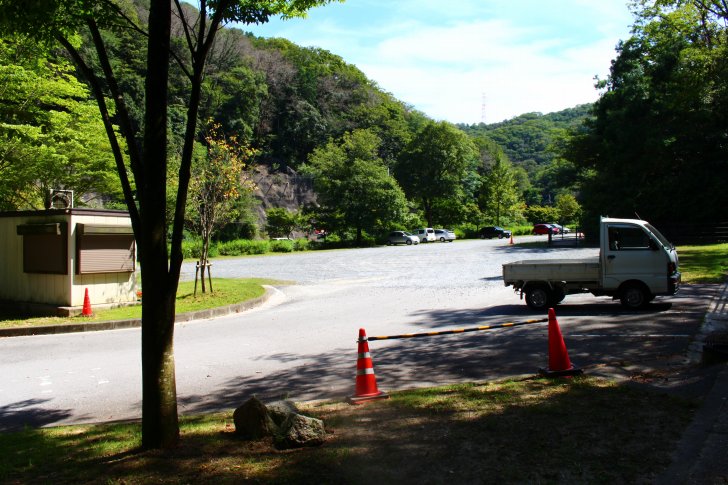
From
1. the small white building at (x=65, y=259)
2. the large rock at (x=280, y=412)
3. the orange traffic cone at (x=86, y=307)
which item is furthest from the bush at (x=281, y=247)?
the large rock at (x=280, y=412)

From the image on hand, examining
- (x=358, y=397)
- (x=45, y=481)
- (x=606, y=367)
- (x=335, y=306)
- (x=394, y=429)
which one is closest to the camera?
(x=45, y=481)

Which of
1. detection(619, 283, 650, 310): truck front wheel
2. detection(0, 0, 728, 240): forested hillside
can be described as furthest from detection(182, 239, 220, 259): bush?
detection(619, 283, 650, 310): truck front wheel

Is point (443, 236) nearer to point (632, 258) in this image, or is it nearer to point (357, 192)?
point (357, 192)

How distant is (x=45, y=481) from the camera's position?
14.2 ft

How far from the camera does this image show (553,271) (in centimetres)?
1332

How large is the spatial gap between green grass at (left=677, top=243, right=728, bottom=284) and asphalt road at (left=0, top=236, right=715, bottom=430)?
203 centimetres

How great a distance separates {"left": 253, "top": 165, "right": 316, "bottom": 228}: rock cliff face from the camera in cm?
8556

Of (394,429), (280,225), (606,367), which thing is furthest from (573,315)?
(280,225)

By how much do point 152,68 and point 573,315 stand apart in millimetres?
10538

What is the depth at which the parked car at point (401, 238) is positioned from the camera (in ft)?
193

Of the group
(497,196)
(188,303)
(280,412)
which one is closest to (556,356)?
(280,412)

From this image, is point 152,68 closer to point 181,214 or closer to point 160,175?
point 160,175

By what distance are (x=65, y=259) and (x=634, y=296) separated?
13537 millimetres

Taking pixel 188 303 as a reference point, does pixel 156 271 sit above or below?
above
